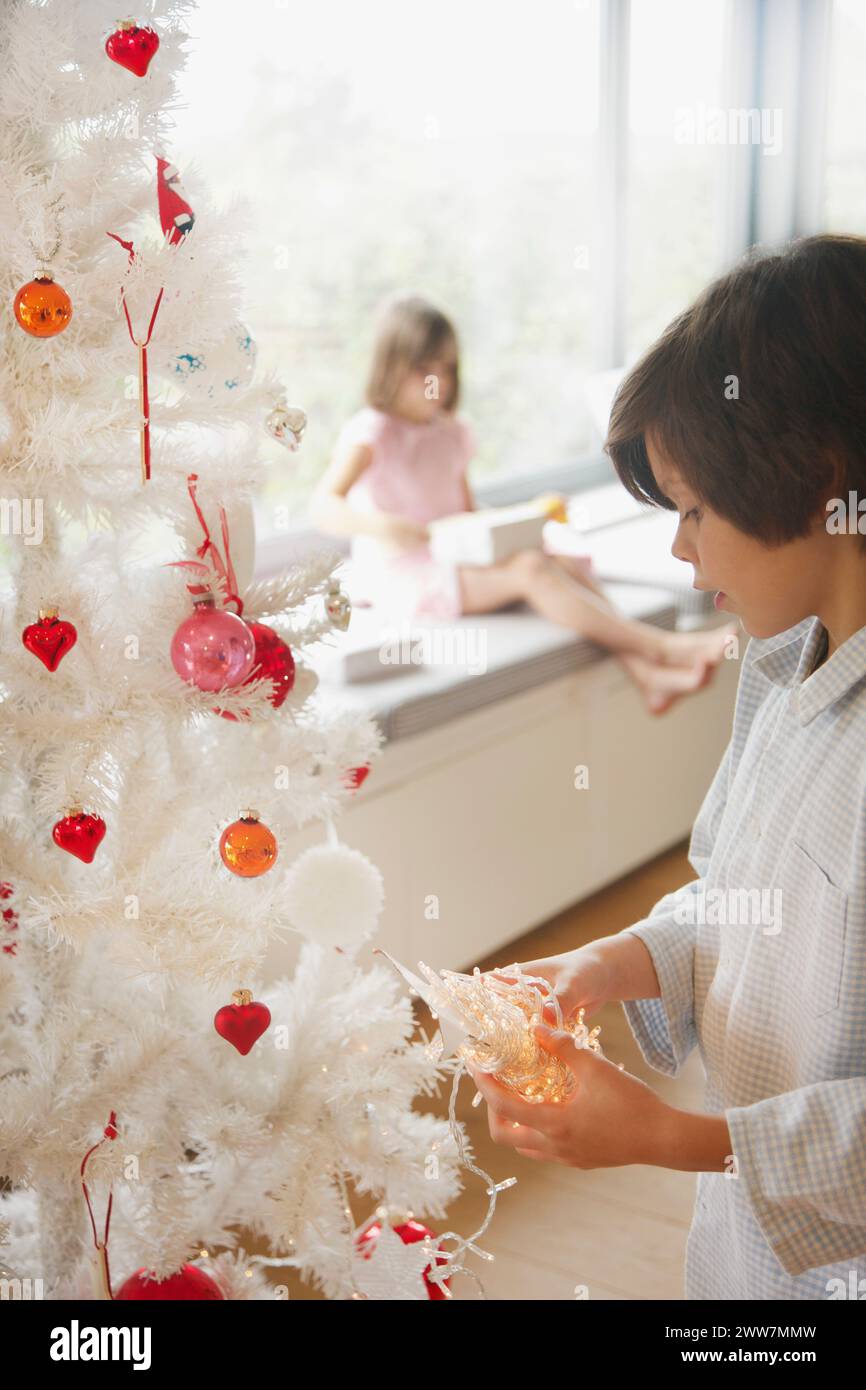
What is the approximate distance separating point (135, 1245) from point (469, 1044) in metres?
0.72

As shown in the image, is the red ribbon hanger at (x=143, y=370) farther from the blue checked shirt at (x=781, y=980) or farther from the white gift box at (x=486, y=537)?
the white gift box at (x=486, y=537)

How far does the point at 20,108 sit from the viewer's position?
1181mm

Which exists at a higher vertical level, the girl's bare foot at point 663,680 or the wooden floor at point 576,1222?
the girl's bare foot at point 663,680

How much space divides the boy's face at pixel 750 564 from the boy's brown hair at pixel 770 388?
0.01 m

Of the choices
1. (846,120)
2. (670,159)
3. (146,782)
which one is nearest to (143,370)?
(146,782)

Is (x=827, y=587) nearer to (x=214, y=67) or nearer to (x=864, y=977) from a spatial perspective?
(x=864, y=977)

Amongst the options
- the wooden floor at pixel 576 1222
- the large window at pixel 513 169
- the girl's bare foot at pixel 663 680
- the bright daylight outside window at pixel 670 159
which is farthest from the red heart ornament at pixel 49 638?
the bright daylight outside window at pixel 670 159

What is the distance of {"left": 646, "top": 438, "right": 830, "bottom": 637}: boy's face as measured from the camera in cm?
96

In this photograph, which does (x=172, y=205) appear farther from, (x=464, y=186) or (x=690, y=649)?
(x=464, y=186)

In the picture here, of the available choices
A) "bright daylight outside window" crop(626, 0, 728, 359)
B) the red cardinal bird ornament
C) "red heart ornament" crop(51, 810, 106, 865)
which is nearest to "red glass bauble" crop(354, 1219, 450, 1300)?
"red heart ornament" crop(51, 810, 106, 865)

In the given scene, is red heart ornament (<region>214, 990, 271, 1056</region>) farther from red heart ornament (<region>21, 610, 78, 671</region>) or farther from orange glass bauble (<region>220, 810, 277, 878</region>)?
red heart ornament (<region>21, 610, 78, 671</region>)

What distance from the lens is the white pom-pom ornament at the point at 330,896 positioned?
1.47 m

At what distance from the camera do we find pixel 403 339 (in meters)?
3.23

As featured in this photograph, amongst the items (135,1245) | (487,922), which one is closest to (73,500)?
(135,1245)
